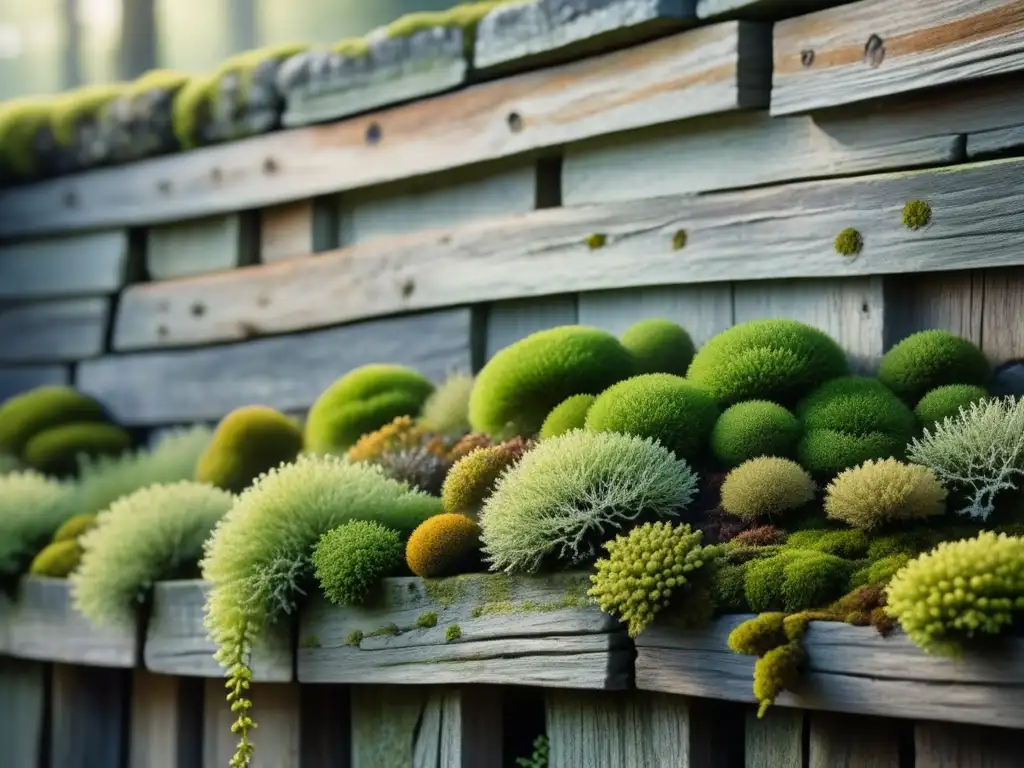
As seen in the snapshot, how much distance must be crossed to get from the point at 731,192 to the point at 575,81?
0.85 meters

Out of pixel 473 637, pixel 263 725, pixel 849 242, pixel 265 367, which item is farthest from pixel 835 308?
pixel 265 367

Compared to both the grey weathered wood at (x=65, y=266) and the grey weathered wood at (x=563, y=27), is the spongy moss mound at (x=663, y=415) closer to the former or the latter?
the grey weathered wood at (x=563, y=27)

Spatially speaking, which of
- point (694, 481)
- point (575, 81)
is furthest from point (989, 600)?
point (575, 81)

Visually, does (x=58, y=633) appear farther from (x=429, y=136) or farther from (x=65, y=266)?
(x=65, y=266)

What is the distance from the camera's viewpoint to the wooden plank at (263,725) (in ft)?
14.9

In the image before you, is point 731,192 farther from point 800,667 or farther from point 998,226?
point 800,667

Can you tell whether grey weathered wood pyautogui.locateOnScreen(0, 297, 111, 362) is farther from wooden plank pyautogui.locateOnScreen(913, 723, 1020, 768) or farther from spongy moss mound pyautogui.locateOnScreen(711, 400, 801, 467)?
wooden plank pyautogui.locateOnScreen(913, 723, 1020, 768)

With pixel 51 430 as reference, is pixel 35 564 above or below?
below

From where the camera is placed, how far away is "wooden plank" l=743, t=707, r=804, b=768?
3285mm

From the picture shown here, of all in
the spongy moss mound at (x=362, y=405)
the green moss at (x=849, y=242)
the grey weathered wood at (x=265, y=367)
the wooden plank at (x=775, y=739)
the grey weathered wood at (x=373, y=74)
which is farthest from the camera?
the grey weathered wood at (x=265, y=367)

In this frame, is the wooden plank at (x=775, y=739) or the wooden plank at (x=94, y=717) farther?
the wooden plank at (x=94, y=717)

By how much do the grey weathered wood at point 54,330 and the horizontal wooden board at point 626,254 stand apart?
300 millimetres

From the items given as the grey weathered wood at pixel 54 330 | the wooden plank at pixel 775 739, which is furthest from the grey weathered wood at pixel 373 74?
the wooden plank at pixel 775 739

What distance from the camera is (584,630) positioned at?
3.50 metres
